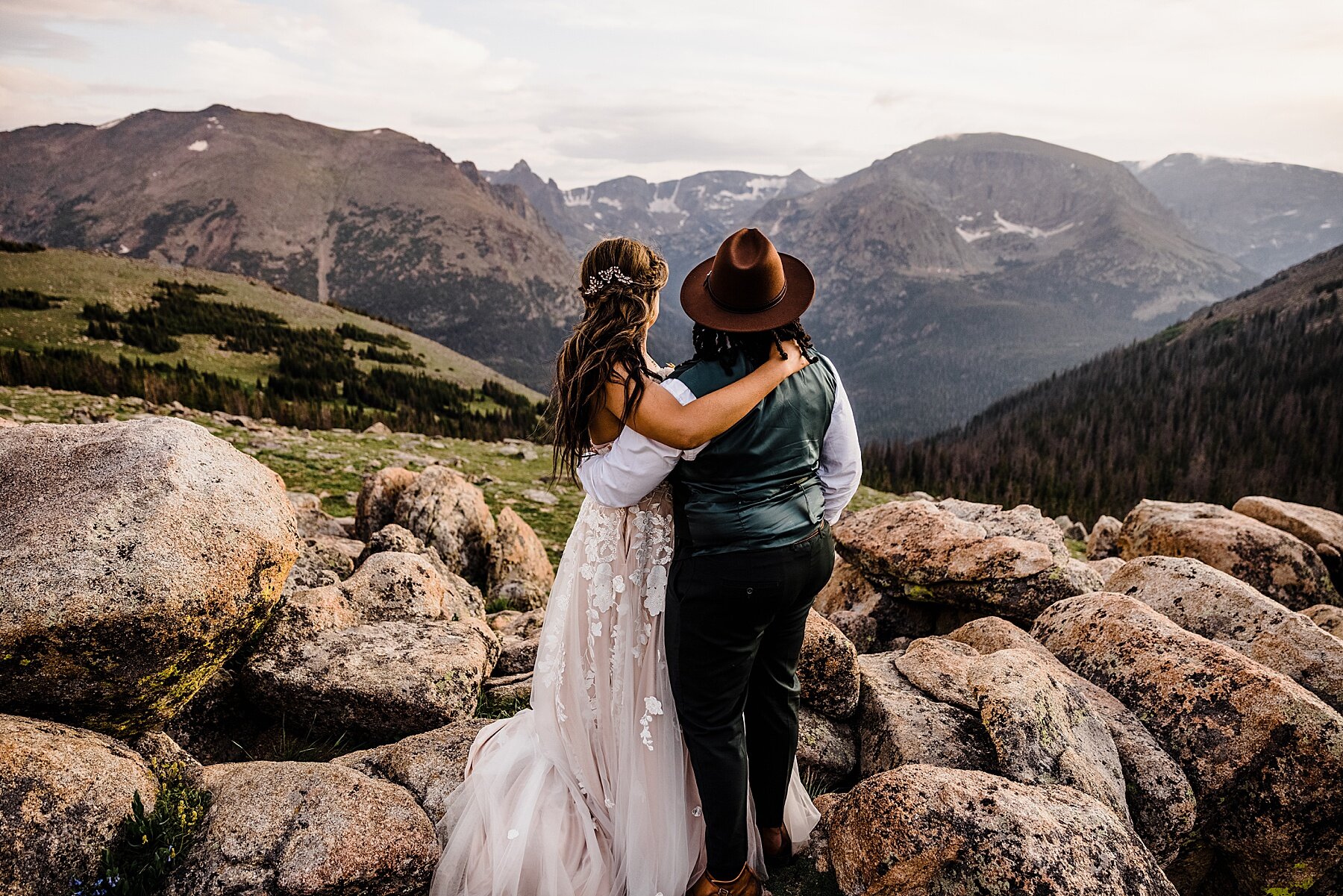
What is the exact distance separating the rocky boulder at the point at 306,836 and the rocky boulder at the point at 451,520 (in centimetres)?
603

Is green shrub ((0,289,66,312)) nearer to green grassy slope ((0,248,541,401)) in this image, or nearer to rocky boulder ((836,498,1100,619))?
green grassy slope ((0,248,541,401))

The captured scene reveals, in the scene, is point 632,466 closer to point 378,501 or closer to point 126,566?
point 126,566

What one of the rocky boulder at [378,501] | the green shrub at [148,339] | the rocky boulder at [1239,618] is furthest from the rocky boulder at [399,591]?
the green shrub at [148,339]

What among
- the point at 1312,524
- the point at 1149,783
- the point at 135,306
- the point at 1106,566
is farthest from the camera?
the point at 135,306

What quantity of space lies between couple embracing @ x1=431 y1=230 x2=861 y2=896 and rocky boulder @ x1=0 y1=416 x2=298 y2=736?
1800 mm

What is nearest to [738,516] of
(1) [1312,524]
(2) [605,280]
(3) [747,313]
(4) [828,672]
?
(3) [747,313]

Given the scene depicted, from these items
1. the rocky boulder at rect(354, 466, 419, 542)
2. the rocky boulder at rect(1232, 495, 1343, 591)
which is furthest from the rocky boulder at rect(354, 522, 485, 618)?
the rocky boulder at rect(1232, 495, 1343, 591)

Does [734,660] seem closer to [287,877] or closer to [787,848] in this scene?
[787,848]

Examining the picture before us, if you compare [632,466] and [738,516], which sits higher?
[632,466]

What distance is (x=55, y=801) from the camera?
3.18m

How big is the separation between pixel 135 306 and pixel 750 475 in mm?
55116

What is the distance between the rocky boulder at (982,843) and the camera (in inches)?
129

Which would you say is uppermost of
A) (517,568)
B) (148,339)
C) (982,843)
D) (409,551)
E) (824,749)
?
(148,339)

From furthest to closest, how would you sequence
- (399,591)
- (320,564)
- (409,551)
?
1. (409,551)
2. (320,564)
3. (399,591)
